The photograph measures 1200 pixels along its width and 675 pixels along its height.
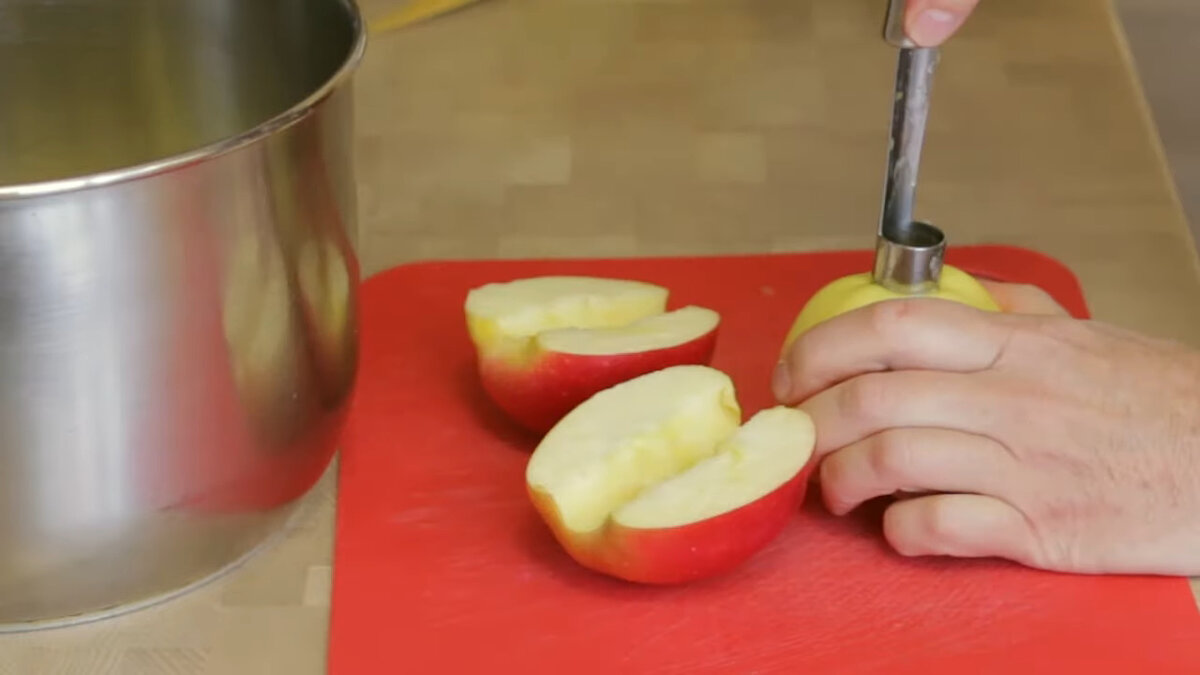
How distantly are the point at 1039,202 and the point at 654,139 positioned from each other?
32 centimetres

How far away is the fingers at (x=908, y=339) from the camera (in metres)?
0.82

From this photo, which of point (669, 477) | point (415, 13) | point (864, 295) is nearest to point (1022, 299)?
point (864, 295)

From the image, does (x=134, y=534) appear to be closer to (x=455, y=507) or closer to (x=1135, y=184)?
(x=455, y=507)

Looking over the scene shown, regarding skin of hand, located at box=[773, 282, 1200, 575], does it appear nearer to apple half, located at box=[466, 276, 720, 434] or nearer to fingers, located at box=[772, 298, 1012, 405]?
fingers, located at box=[772, 298, 1012, 405]

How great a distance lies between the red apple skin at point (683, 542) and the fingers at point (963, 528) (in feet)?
0.21

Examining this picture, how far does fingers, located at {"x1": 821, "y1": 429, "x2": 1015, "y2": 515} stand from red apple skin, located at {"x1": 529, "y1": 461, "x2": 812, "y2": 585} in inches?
1.4

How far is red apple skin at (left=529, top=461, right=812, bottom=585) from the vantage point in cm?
76

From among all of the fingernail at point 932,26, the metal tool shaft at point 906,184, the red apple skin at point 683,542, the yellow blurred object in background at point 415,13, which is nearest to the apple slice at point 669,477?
the red apple skin at point 683,542

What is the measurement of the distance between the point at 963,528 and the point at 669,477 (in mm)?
157

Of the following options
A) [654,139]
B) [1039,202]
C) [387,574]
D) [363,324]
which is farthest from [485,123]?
[387,574]

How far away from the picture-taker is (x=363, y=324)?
41.3 inches

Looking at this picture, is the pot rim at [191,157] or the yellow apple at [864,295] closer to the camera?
the pot rim at [191,157]

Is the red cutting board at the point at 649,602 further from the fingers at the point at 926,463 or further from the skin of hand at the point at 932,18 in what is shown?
the skin of hand at the point at 932,18

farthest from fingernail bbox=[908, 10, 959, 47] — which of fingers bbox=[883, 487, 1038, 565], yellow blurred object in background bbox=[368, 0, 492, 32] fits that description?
yellow blurred object in background bbox=[368, 0, 492, 32]
